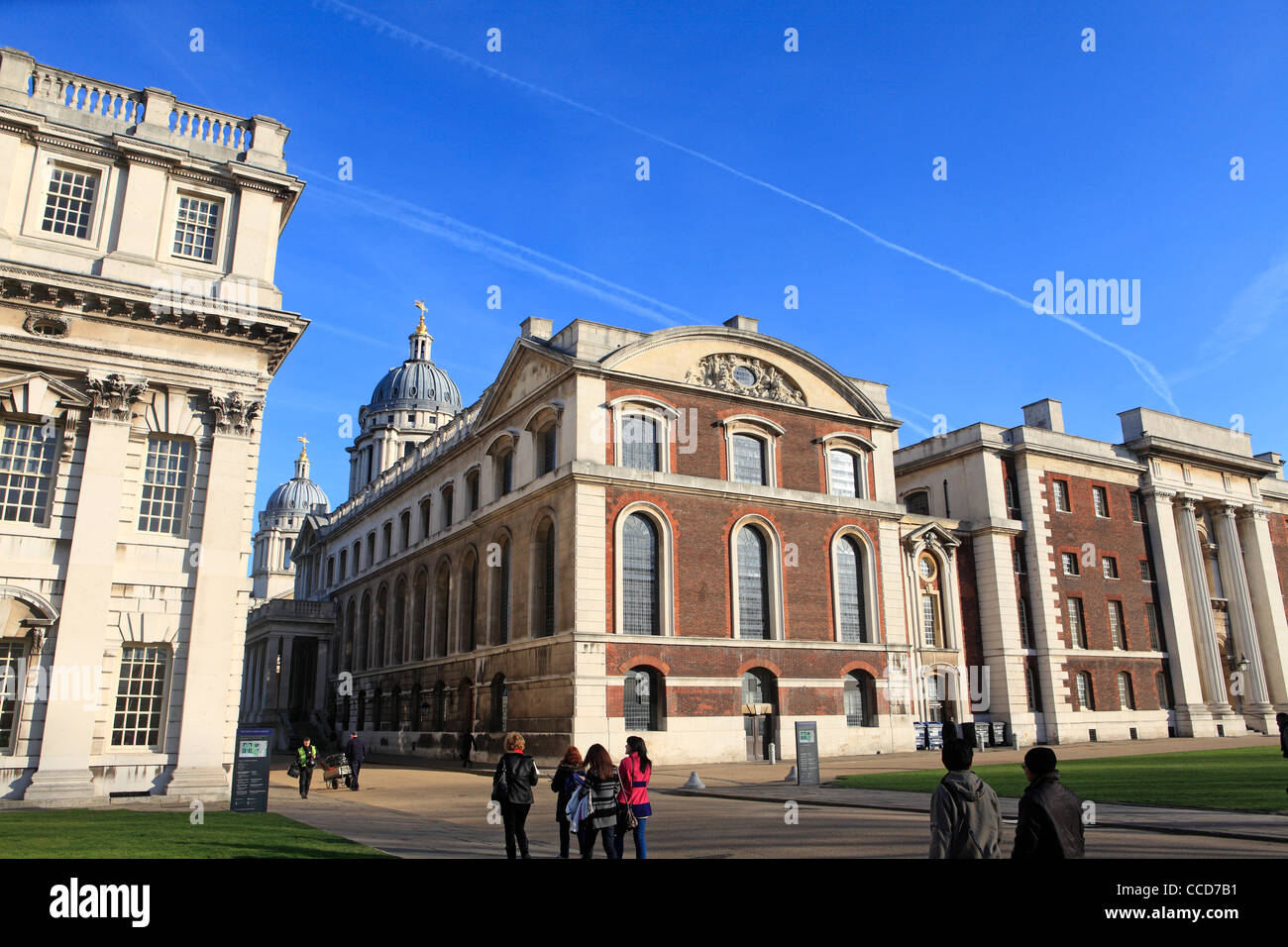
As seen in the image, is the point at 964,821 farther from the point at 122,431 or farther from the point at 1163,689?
the point at 1163,689

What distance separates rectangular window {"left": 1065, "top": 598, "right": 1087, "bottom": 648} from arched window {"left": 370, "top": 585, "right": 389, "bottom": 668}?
1534 inches

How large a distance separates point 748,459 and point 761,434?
128 centimetres

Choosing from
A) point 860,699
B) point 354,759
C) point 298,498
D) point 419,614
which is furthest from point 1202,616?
point 298,498

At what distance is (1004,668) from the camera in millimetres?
44969

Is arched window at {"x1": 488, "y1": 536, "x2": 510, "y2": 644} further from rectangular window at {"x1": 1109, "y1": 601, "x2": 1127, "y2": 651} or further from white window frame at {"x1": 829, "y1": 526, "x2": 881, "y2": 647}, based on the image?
rectangular window at {"x1": 1109, "y1": 601, "x2": 1127, "y2": 651}

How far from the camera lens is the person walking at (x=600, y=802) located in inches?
432

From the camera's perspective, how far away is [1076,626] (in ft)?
158

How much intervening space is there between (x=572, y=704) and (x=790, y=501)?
13398mm

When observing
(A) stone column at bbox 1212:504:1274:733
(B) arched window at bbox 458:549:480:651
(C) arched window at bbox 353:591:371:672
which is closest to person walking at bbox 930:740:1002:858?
(B) arched window at bbox 458:549:480:651

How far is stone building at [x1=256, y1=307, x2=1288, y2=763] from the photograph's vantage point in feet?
117

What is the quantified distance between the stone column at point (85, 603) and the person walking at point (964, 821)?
21149mm
